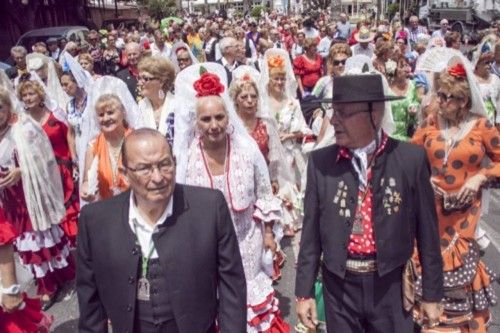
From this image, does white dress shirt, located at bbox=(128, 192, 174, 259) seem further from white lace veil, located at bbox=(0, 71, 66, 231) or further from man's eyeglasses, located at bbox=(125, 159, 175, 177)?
white lace veil, located at bbox=(0, 71, 66, 231)

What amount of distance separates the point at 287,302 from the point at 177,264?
2587mm

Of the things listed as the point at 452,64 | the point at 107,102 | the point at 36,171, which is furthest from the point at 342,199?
the point at 36,171

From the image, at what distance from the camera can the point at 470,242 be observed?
144 inches

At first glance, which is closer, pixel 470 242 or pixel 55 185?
pixel 470 242

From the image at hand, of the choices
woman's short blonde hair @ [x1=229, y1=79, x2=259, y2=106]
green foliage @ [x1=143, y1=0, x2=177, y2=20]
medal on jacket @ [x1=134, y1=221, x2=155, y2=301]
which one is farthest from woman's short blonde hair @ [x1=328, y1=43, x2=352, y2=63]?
green foliage @ [x1=143, y1=0, x2=177, y2=20]

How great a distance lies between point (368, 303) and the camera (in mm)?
2682

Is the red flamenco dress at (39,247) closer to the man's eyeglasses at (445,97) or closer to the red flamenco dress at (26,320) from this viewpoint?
the red flamenco dress at (26,320)

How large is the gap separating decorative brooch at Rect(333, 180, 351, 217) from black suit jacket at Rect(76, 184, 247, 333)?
1.86 feet

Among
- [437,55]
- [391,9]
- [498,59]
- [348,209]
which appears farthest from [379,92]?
[391,9]

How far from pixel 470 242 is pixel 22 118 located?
3437 mm

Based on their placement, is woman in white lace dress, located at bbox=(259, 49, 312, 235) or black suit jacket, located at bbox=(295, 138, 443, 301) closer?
black suit jacket, located at bbox=(295, 138, 443, 301)

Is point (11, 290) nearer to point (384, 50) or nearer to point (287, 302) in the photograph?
point (287, 302)

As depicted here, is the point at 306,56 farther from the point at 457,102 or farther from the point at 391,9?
the point at 391,9

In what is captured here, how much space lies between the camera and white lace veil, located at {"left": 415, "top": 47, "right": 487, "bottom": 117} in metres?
3.52
